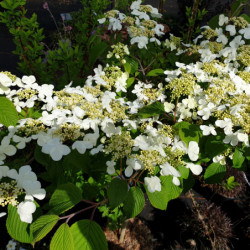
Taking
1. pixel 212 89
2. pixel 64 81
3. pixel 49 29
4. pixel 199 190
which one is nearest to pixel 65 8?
pixel 49 29

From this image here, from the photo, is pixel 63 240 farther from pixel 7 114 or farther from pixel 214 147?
pixel 214 147

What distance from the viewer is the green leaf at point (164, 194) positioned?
2.72ft

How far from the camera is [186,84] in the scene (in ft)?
3.27

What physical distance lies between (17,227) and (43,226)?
12 centimetres

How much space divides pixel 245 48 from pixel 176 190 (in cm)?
92

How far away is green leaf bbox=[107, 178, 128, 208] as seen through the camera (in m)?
0.75

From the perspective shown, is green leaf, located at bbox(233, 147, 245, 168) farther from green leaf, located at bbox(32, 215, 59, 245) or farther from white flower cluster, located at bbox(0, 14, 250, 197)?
green leaf, located at bbox(32, 215, 59, 245)

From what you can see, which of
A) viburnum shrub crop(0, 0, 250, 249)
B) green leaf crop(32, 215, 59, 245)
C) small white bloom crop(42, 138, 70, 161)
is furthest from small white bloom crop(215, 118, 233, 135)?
green leaf crop(32, 215, 59, 245)

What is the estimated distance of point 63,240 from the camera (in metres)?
0.72

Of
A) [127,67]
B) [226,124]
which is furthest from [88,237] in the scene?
[127,67]

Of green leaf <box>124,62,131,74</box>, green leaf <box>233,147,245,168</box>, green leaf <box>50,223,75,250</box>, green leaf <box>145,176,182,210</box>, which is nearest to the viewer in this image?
green leaf <box>50,223,75,250</box>

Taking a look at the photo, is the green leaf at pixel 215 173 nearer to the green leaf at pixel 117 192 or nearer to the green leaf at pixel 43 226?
the green leaf at pixel 117 192

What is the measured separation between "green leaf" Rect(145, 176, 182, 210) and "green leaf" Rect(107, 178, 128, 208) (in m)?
0.12

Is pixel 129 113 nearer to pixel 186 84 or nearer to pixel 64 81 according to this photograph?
pixel 186 84
